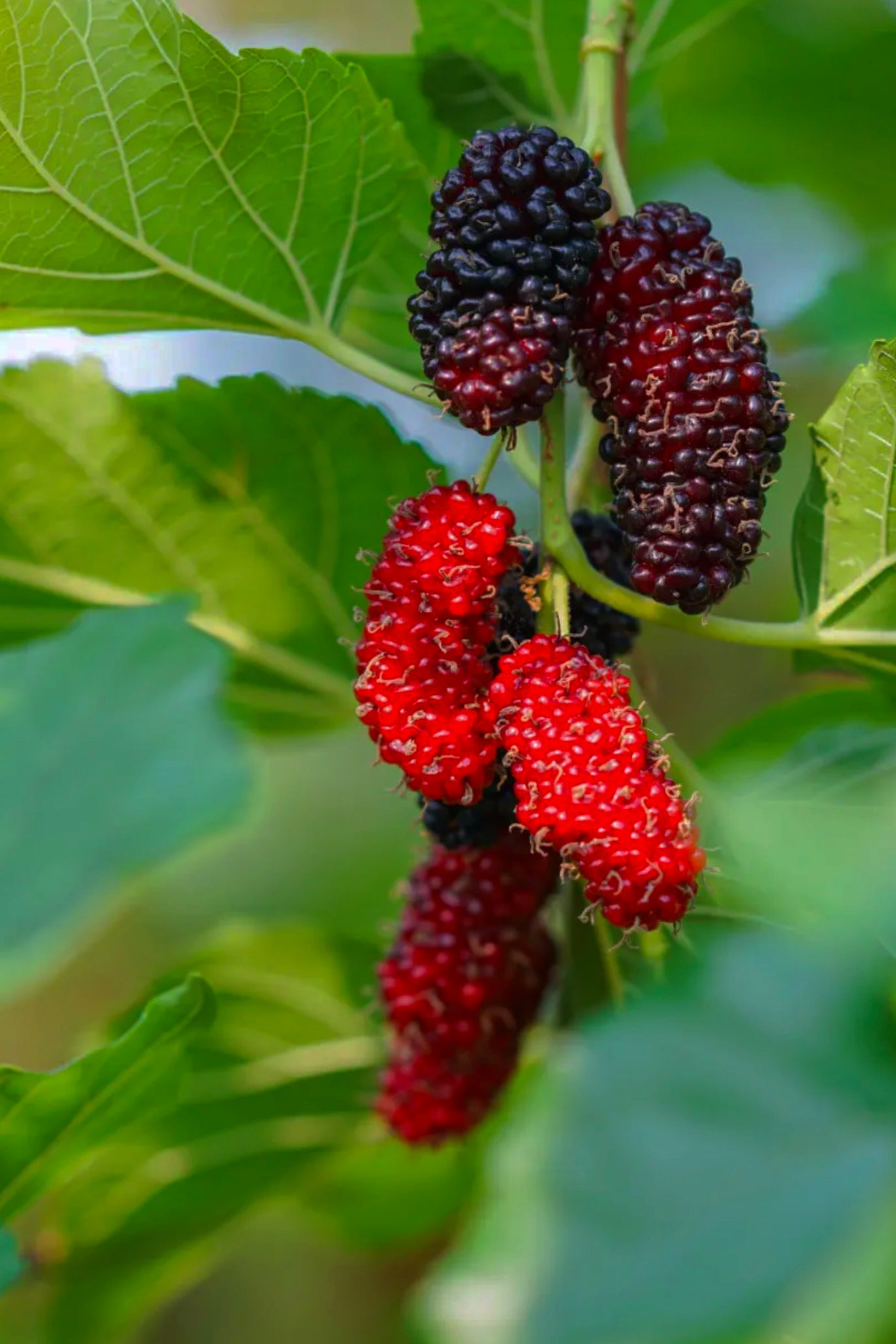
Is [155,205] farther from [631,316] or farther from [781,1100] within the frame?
[781,1100]

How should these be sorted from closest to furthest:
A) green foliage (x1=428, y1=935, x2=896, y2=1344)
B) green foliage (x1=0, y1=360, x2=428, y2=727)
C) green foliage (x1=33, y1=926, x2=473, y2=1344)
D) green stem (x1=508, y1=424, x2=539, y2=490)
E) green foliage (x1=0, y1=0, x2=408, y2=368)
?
green foliage (x1=428, y1=935, x2=896, y2=1344) → green foliage (x1=0, y1=0, x2=408, y2=368) → green stem (x1=508, y1=424, x2=539, y2=490) → green foliage (x1=0, y1=360, x2=428, y2=727) → green foliage (x1=33, y1=926, x2=473, y2=1344)

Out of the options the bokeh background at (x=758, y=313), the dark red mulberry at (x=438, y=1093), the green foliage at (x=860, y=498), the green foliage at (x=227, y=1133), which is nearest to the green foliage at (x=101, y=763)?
the bokeh background at (x=758, y=313)

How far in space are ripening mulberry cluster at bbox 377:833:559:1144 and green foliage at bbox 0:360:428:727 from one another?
26 centimetres

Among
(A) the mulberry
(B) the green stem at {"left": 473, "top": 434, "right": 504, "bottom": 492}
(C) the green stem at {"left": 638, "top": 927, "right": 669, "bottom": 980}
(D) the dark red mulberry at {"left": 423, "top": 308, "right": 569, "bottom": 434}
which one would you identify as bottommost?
(C) the green stem at {"left": 638, "top": 927, "right": 669, "bottom": 980}

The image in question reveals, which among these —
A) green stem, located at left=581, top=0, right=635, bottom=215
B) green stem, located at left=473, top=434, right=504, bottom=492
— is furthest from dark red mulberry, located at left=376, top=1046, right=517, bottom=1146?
green stem, located at left=581, top=0, right=635, bottom=215

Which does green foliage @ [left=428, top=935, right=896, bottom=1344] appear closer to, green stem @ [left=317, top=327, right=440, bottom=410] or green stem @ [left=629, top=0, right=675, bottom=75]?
green stem @ [left=317, top=327, right=440, bottom=410]

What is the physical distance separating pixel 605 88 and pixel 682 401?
25cm

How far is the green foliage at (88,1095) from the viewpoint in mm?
764

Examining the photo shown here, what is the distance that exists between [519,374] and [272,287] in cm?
28

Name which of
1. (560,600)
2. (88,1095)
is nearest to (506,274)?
(560,600)

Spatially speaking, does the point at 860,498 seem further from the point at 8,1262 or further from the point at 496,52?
the point at 8,1262

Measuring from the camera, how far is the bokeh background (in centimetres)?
131

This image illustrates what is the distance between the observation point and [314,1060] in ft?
3.92

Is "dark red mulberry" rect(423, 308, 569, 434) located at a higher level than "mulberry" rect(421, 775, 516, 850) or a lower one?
higher
